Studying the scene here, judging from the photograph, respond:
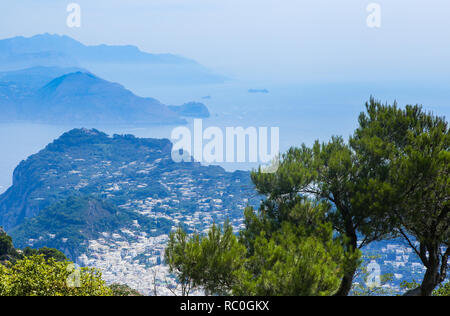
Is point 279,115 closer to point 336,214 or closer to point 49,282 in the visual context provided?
point 336,214

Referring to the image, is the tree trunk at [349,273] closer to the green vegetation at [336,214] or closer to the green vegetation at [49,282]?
the green vegetation at [336,214]

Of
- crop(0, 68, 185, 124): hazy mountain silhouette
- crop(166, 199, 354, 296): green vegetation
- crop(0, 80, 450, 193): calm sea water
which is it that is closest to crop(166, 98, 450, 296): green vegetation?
crop(166, 199, 354, 296): green vegetation

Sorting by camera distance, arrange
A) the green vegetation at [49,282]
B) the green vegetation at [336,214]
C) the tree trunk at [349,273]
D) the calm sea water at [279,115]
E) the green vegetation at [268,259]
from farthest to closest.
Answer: the calm sea water at [279,115], the green vegetation at [49,282], the tree trunk at [349,273], the green vegetation at [336,214], the green vegetation at [268,259]

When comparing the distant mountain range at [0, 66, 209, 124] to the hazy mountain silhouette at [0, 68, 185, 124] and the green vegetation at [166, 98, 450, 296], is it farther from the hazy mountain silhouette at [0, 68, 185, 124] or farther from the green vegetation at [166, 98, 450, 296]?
the green vegetation at [166, 98, 450, 296]

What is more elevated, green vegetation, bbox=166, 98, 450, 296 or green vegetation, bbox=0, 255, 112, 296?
green vegetation, bbox=166, 98, 450, 296

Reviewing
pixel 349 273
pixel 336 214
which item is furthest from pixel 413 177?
pixel 349 273

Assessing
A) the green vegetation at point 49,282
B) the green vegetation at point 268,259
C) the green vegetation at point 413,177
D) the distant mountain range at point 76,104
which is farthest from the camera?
the distant mountain range at point 76,104

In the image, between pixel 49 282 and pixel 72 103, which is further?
pixel 72 103

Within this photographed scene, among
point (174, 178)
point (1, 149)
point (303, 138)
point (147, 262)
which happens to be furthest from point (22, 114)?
point (147, 262)

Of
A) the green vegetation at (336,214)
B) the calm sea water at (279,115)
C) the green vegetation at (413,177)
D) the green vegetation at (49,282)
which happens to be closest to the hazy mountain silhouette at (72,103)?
the calm sea water at (279,115)
